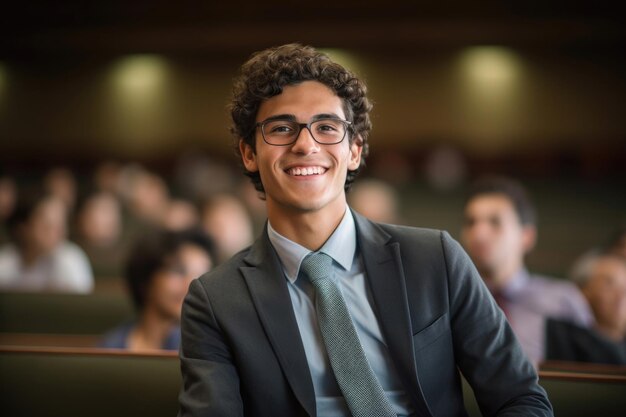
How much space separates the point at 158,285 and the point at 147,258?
11 centimetres

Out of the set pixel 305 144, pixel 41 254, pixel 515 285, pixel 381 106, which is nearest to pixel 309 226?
pixel 305 144

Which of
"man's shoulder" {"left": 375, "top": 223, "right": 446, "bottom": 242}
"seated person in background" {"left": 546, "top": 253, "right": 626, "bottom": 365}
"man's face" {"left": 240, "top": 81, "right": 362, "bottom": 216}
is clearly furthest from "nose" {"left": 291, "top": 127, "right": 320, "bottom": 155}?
"seated person in background" {"left": 546, "top": 253, "right": 626, "bottom": 365}

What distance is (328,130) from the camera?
147 centimetres

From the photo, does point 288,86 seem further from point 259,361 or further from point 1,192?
point 1,192

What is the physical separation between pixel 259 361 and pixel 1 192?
317 inches

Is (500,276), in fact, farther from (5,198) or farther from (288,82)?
(5,198)

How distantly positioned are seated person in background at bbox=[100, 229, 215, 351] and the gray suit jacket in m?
1.33

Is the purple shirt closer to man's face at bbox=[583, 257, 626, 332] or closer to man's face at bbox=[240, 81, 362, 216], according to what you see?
man's face at bbox=[583, 257, 626, 332]

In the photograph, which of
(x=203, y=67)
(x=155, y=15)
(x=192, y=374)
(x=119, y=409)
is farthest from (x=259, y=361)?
(x=203, y=67)

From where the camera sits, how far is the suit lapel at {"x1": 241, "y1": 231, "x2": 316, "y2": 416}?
1.34 metres

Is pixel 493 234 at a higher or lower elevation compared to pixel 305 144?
lower

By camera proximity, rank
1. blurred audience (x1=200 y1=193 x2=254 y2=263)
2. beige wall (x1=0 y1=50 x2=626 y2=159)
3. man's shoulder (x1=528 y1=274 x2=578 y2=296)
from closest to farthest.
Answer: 1. man's shoulder (x1=528 y1=274 x2=578 y2=296)
2. blurred audience (x1=200 y1=193 x2=254 y2=263)
3. beige wall (x1=0 y1=50 x2=626 y2=159)

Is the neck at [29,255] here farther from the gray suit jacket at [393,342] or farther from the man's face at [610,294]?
the gray suit jacket at [393,342]

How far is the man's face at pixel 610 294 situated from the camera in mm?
3199
